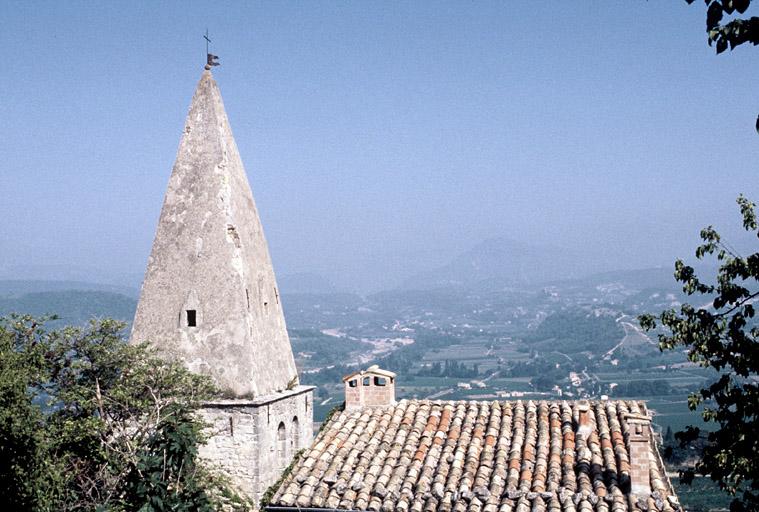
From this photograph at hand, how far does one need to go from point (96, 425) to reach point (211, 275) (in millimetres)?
3892

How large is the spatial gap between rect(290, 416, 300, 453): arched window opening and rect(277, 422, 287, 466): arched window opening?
0.39 m

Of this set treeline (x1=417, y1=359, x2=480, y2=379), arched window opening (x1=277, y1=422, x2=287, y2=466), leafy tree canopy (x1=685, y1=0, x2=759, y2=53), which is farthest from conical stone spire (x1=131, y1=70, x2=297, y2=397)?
treeline (x1=417, y1=359, x2=480, y2=379)

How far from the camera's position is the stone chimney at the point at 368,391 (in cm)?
1897

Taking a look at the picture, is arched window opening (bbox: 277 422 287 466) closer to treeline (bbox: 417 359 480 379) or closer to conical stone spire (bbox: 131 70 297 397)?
conical stone spire (bbox: 131 70 297 397)

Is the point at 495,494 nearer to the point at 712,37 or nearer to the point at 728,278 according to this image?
the point at 728,278

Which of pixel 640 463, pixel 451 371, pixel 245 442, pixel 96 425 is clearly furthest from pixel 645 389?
pixel 96 425

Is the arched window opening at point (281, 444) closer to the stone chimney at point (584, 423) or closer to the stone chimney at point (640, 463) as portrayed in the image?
the stone chimney at point (584, 423)

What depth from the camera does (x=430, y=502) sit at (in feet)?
46.9

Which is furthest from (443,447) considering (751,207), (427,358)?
(427,358)

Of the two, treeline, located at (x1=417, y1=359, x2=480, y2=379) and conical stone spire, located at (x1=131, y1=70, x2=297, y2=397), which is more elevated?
conical stone spire, located at (x1=131, y1=70, x2=297, y2=397)

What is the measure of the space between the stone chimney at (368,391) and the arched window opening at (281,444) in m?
1.50

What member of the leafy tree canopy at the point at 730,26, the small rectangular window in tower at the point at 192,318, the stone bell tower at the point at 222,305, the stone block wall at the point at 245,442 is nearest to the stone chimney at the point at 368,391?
the stone bell tower at the point at 222,305

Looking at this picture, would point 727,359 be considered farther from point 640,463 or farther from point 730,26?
point 730,26

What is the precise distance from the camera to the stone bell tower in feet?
57.7
